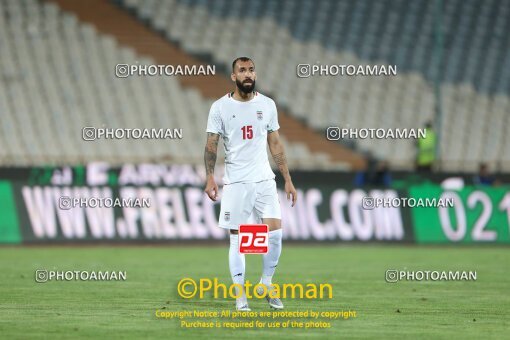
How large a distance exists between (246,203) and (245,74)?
1306 mm

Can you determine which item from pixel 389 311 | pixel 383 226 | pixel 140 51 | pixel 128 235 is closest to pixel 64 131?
pixel 140 51

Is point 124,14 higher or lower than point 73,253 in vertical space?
higher

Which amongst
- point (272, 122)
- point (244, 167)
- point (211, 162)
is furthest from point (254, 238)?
point (272, 122)

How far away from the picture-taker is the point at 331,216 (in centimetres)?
2459

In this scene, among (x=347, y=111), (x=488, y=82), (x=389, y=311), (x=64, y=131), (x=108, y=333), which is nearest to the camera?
(x=108, y=333)

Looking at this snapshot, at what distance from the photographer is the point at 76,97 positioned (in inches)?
1264

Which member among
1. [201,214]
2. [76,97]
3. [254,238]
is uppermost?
[254,238]

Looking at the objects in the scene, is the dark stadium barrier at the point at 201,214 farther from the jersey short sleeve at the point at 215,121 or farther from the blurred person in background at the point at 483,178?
the jersey short sleeve at the point at 215,121

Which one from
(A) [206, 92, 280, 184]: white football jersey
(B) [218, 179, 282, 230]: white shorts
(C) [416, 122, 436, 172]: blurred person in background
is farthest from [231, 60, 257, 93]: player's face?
(C) [416, 122, 436, 172]: blurred person in background

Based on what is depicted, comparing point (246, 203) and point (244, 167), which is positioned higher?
point (244, 167)

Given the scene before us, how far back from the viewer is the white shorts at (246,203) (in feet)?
37.2

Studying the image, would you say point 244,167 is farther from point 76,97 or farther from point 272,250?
point 76,97

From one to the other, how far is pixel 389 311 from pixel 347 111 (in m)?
22.6

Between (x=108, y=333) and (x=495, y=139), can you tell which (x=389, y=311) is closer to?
(x=108, y=333)
